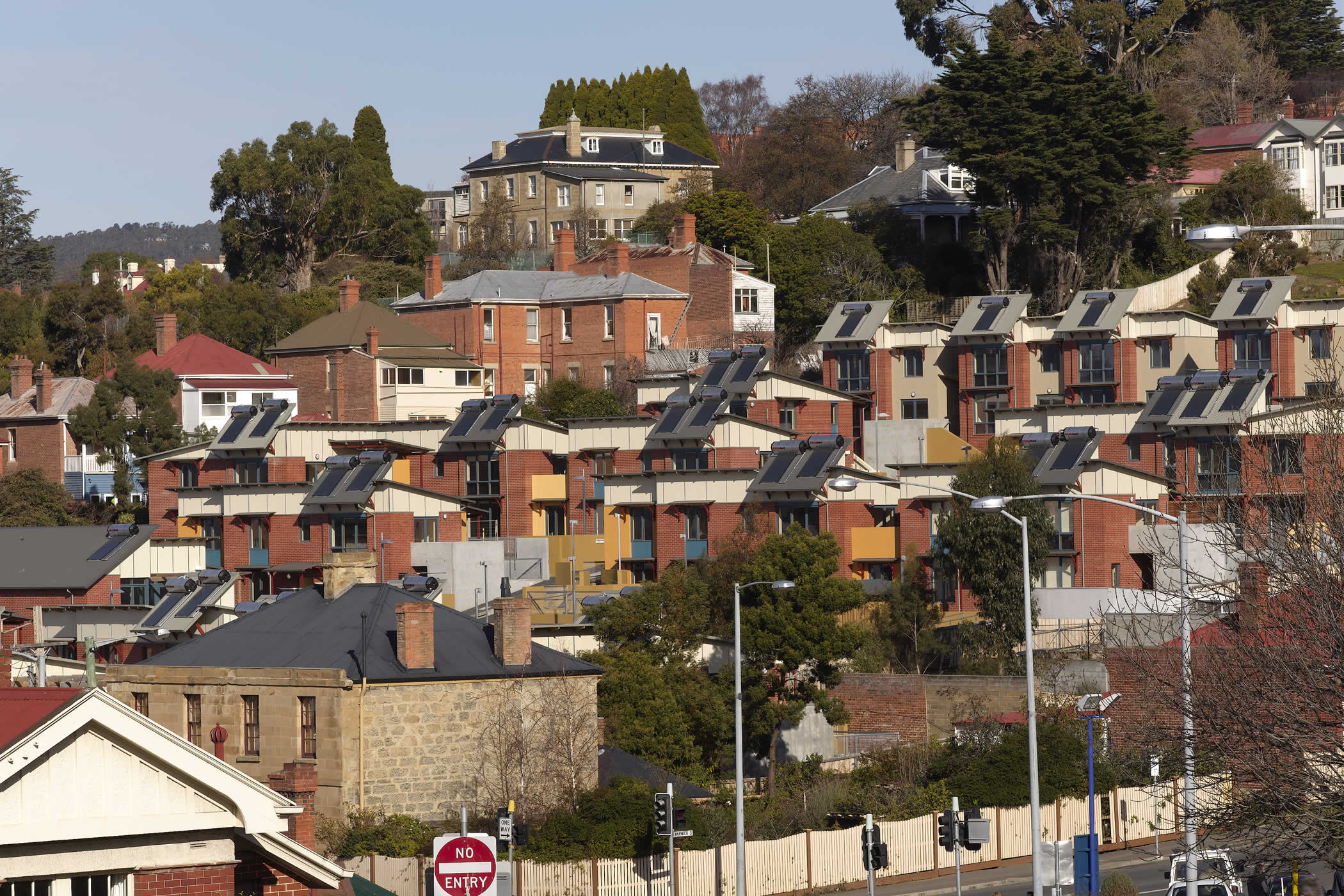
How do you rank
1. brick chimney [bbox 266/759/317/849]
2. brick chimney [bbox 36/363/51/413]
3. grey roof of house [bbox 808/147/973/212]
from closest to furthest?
1. brick chimney [bbox 266/759/317/849]
2. brick chimney [bbox 36/363/51/413]
3. grey roof of house [bbox 808/147/973/212]

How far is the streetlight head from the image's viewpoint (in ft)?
61.3

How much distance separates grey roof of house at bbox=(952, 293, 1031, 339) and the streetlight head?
6946 cm

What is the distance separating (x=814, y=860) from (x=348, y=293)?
6819 cm

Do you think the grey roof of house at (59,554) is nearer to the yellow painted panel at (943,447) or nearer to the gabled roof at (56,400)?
the gabled roof at (56,400)

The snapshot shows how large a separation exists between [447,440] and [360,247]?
45472mm

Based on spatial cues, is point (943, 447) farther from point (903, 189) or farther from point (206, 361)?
point (206, 361)

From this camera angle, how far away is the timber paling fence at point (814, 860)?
147ft

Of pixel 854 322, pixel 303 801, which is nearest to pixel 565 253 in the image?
pixel 854 322

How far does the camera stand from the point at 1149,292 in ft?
304

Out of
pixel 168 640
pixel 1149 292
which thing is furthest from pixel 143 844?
pixel 1149 292

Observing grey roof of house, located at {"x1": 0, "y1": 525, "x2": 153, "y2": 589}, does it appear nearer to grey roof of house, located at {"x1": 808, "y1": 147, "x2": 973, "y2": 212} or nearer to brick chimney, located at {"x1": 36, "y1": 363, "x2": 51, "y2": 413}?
brick chimney, located at {"x1": 36, "y1": 363, "x2": 51, "y2": 413}

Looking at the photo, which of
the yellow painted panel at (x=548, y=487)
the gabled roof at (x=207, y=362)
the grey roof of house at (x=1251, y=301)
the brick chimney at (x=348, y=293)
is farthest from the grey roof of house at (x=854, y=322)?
the gabled roof at (x=207, y=362)

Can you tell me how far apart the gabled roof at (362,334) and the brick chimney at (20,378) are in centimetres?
1527

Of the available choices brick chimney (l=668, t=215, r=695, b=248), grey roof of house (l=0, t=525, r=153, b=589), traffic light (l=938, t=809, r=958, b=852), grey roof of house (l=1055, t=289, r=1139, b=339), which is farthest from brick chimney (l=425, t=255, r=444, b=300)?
traffic light (l=938, t=809, r=958, b=852)
